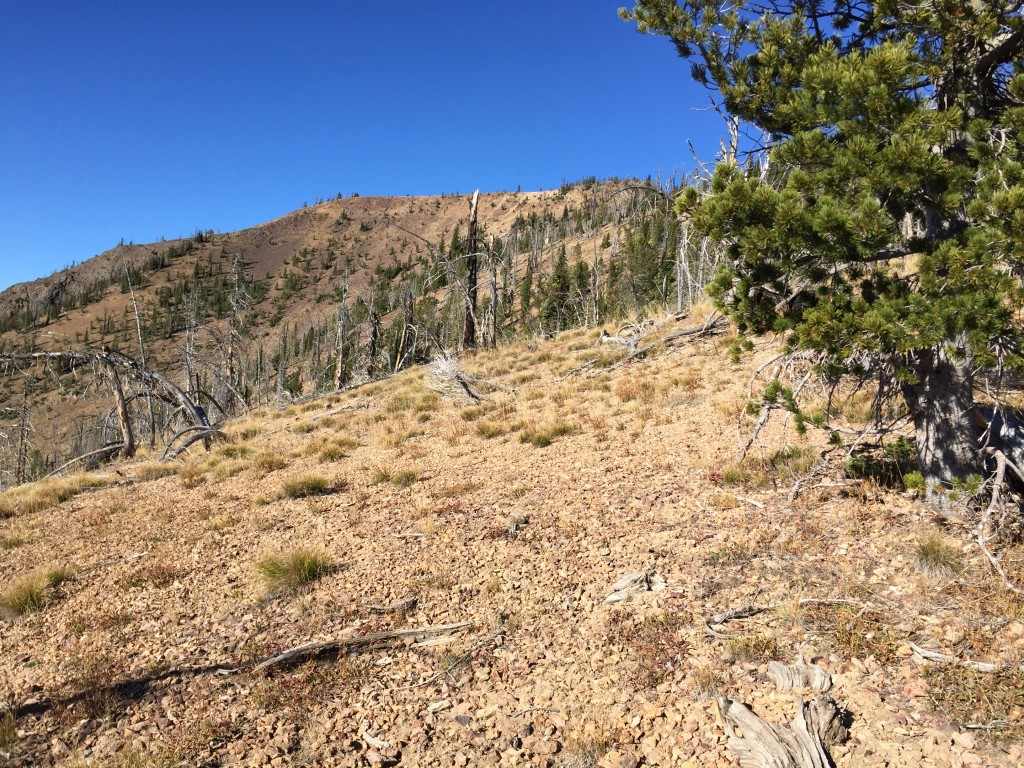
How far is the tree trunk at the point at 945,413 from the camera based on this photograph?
161 inches

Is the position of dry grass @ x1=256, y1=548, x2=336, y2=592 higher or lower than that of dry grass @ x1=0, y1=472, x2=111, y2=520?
lower

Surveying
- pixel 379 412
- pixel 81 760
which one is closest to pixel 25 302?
pixel 379 412

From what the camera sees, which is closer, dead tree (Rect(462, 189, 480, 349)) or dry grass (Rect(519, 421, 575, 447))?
dry grass (Rect(519, 421, 575, 447))

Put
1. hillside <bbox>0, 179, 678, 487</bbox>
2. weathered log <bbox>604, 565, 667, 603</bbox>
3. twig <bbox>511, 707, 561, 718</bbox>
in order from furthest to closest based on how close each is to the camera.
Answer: hillside <bbox>0, 179, 678, 487</bbox> → weathered log <bbox>604, 565, 667, 603</bbox> → twig <bbox>511, 707, 561, 718</bbox>

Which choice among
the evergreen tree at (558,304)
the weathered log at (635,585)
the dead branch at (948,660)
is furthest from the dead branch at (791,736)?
the evergreen tree at (558,304)

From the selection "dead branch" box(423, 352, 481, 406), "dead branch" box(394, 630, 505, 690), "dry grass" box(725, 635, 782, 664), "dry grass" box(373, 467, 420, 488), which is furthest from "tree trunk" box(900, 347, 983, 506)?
"dead branch" box(423, 352, 481, 406)

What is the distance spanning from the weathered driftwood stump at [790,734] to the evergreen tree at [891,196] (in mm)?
2050

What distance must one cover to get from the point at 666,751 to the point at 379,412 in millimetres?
10897

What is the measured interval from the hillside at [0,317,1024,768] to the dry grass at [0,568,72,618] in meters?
0.06

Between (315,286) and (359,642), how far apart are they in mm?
115024

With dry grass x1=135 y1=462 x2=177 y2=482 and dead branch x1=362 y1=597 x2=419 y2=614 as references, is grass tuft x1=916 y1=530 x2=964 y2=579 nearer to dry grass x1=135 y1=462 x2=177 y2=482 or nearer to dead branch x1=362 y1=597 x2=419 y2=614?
dead branch x1=362 y1=597 x2=419 y2=614

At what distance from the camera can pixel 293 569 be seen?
5.16m

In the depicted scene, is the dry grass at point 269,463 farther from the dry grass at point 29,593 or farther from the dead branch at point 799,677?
the dead branch at point 799,677

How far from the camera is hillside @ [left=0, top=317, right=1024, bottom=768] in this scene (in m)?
3.03
